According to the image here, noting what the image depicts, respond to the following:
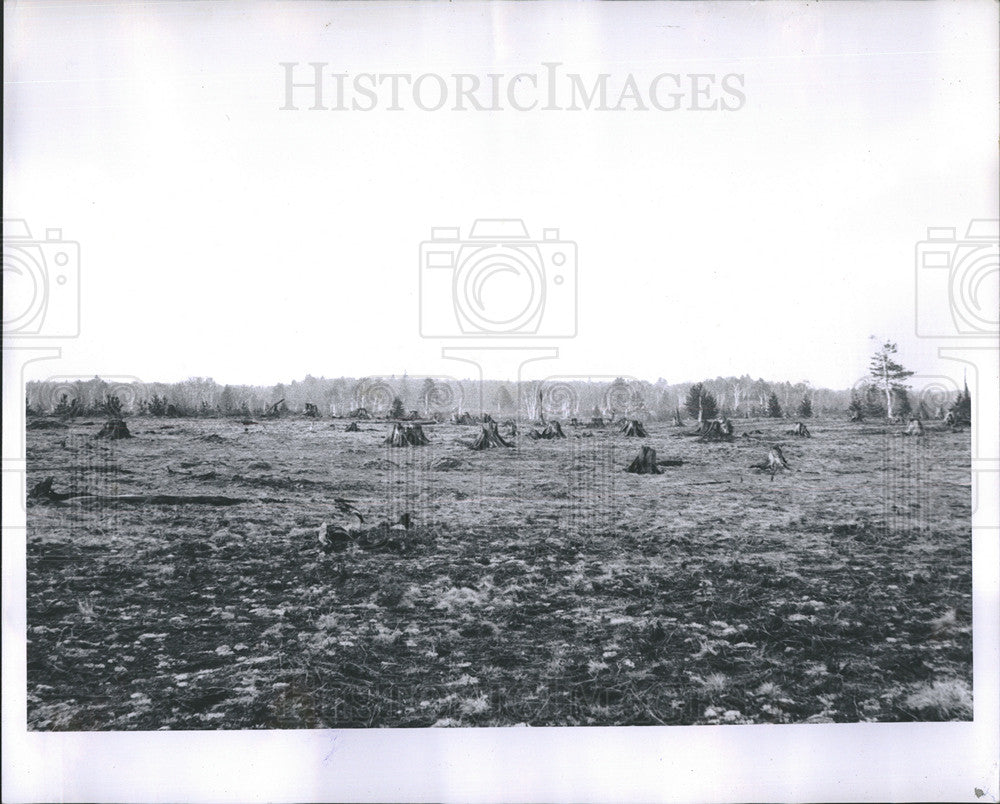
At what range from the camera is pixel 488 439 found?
2.37 meters

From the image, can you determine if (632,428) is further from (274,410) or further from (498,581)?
(274,410)

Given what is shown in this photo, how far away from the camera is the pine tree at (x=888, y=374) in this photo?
7.75ft

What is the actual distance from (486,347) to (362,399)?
0.47 metres

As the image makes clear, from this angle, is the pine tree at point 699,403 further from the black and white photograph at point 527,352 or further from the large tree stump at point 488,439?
the large tree stump at point 488,439

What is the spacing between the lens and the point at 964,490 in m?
2.38

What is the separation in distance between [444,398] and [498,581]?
0.67 meters

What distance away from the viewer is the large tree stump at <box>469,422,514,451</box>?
7.77ft

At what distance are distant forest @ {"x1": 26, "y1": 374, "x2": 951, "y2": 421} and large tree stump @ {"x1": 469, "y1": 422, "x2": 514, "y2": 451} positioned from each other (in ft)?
0.17

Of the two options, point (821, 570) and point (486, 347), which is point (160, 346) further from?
point (821, 570)

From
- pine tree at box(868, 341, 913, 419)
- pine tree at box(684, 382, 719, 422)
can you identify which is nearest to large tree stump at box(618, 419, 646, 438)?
pine tree at box(684, 382, 719, 422)

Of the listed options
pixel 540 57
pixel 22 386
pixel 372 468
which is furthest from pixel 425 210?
pixel 22 386

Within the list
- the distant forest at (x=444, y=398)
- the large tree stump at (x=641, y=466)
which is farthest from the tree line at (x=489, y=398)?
the large tree stump at (x=641, y=466)

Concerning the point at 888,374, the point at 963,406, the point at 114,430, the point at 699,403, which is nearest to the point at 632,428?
the point at 699,403

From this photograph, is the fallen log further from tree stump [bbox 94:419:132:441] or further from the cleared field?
tree stump [bbox 94:419:132:441]
